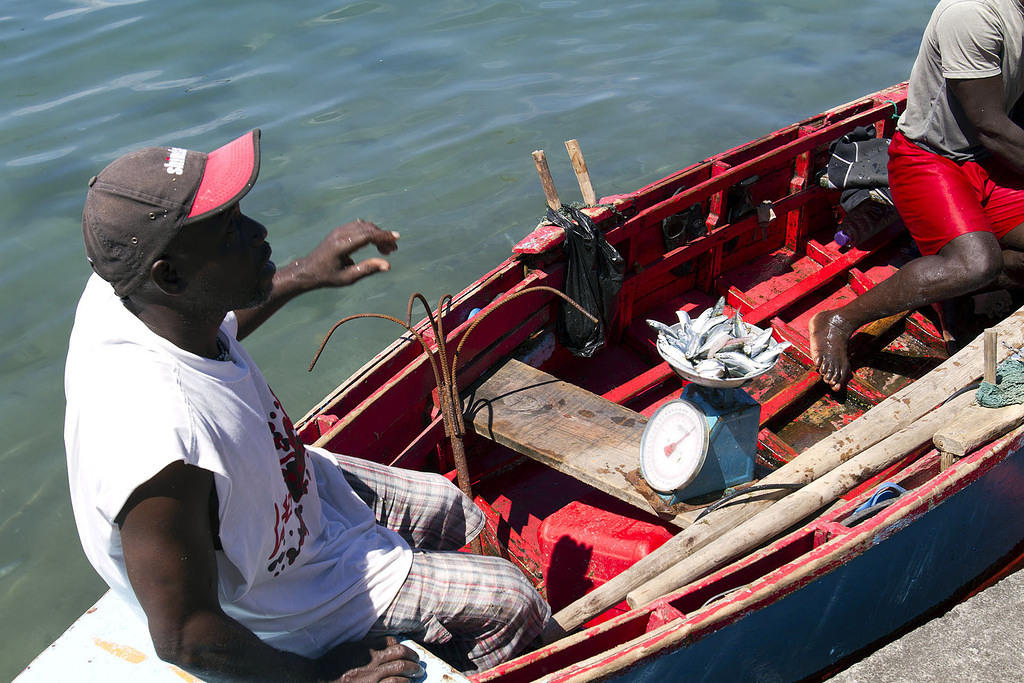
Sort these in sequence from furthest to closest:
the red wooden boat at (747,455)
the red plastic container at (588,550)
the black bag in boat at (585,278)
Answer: the black bag in boat at (585,278) → the red plastic container at (588,550) → the red wooden boat at (747,455)

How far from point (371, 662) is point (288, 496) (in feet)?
1.68

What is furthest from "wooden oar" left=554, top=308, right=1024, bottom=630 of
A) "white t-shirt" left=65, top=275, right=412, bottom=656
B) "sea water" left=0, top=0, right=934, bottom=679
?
"sea water" left=0, top=0, right=934, bottom=679

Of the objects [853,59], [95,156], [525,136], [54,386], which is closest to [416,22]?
[525,136]

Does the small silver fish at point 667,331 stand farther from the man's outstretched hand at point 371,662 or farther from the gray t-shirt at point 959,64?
the gray t-shirt at point 959,64

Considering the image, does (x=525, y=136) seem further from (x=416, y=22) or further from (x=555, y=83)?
(x=416, y=22)

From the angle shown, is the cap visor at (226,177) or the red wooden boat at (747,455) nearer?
the cap visor at (226,177)

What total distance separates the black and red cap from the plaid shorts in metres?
1.16

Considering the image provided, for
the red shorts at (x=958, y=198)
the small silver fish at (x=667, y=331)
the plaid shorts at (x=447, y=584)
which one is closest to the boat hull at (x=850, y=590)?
the plaid shorts at (x=447, y=584)

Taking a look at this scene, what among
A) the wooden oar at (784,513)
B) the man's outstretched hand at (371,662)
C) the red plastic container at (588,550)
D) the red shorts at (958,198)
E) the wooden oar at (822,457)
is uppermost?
the red shorts at (958,198)

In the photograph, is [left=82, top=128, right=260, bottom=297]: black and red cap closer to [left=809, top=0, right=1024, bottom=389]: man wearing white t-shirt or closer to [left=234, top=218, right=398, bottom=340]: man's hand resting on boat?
[left=234, top=218, right=398, bottom=340]: man's hand resting on boat

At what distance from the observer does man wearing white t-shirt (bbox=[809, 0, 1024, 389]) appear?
13.1ft

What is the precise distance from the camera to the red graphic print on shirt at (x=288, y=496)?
214cm

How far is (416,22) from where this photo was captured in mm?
12352

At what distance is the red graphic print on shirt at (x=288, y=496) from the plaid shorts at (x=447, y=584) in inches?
14.3
